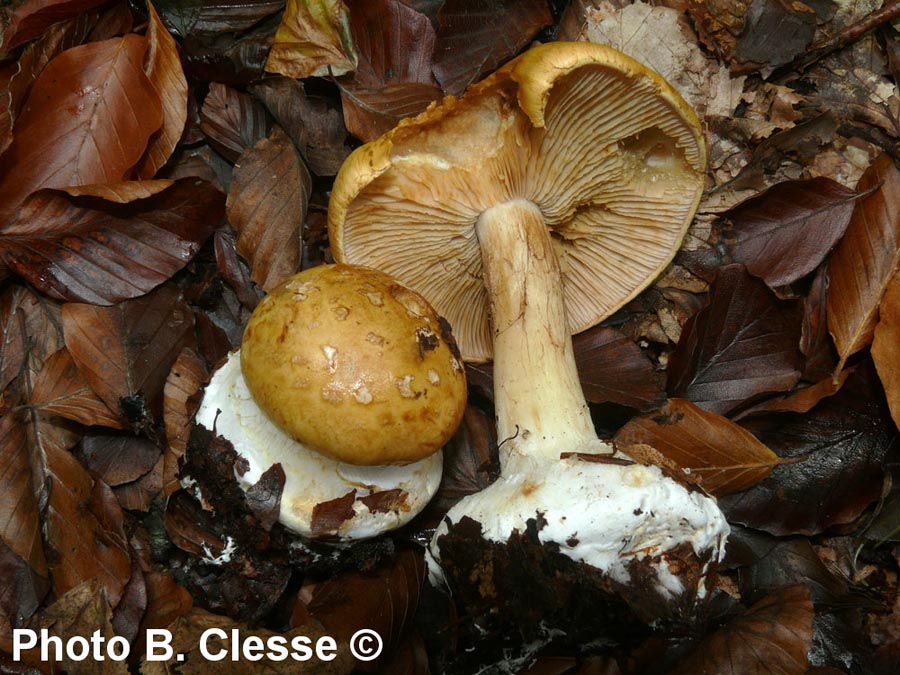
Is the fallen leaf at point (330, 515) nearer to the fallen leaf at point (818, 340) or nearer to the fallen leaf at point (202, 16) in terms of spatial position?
the fallen leaf at point (818, 340)

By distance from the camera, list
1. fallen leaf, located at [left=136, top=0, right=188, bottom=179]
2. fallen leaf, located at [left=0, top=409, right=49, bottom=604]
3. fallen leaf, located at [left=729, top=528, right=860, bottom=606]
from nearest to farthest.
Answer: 1. fallen leaf, located at [left=0, top=409, right=49, bottom=604]
2. fallen leaf, located at [left=729, top=528, right=860, bottom=606]
3. fallen leaf, located at [left=136, top=0, right=188, bottom=179]

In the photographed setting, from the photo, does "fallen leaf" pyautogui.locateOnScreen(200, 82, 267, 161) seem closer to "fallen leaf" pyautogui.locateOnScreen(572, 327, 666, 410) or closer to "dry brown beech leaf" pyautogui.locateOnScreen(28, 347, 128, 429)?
"dry brown beech leaf" pyautogui.locateOnScreen(28, 347, 128, 429)

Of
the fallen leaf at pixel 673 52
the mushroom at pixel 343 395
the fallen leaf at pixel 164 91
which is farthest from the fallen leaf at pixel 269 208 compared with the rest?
the fallen leaf at pixel 673 52

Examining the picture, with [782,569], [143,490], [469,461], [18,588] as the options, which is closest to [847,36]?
[782,569]

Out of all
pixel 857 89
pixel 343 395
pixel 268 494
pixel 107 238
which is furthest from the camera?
pixel 857 89

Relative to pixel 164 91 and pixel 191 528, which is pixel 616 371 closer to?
pixel 191 528

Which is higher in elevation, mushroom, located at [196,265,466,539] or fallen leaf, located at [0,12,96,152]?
fallen leaf, located at [0,12,96,152]

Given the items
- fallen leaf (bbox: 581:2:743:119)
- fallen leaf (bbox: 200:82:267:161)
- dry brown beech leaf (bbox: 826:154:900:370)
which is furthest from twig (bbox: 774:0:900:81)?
fallen leaf (bbox: 200:82:267:161)
